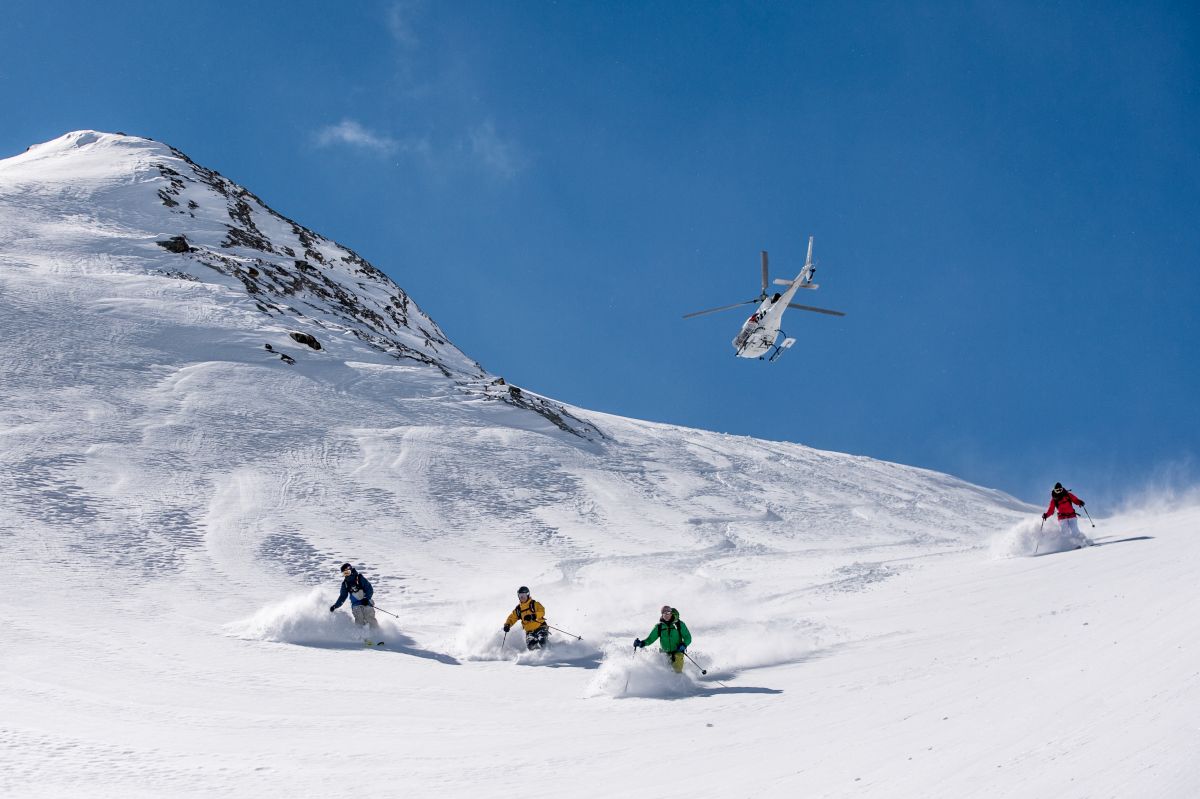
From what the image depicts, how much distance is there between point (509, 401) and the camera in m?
41.9

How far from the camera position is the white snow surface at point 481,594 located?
292 inches

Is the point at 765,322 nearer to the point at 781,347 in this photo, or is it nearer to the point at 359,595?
the point at 781,347

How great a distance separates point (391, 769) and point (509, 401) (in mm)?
34350

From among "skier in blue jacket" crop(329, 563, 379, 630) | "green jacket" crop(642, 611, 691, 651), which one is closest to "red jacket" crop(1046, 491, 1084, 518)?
"green jacket" crop(642, 611, 691, 651)

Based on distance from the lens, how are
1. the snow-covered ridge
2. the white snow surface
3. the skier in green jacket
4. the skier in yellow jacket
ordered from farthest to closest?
1. the snow-covered ridge
2. the skier in yellow jacket
3. the skier in green jacket
4. the white snow surface

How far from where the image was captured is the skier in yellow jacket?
1397cm

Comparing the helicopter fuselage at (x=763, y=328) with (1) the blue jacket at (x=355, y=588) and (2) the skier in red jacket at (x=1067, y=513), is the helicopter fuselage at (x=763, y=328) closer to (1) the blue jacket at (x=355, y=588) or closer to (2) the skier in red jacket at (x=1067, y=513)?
(2) the skier in red jacket at (x=1067, y=513)

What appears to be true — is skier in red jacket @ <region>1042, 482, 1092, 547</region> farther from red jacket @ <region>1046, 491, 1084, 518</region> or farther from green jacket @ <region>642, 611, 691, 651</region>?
green jacket @ <region>642, 611, 691, 651</region>

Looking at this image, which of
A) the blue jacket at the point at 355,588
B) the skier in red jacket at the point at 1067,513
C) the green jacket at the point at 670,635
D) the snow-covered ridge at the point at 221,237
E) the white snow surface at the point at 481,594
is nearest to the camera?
the white snow surface at the point at 481,594

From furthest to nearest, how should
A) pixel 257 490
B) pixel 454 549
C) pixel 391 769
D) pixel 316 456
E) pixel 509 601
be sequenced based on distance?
pixel 316 456, pixel 257 490, pixel 454 549, pixel 509 601, pixel 391 769

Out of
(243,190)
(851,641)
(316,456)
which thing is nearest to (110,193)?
(243,190)

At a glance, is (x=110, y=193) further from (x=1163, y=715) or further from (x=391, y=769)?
(x=1163, y=715)

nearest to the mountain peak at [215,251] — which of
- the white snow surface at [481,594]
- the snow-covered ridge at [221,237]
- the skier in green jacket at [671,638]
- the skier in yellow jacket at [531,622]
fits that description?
the snow-covered ridge at [221,237]

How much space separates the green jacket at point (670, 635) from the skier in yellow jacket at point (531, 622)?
274 cm
